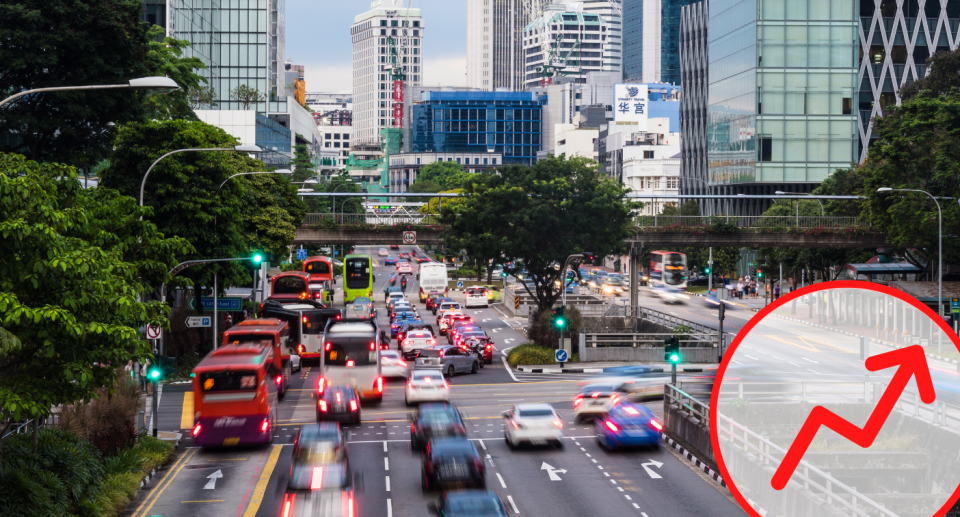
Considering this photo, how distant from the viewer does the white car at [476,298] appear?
9825cm

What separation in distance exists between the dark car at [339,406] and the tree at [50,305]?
1567 centimetres

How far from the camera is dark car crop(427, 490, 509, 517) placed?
18.9 meters

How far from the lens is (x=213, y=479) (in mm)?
27266

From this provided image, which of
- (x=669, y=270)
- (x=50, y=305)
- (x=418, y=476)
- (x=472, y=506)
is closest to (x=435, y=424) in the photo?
(x=418, y=476)

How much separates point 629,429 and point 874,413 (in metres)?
25.5

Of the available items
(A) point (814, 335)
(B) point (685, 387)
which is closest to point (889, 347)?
(A) point (814, 335)

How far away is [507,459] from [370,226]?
149 feet

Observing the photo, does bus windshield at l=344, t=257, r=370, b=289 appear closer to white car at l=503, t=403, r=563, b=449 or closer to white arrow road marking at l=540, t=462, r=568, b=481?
white car at l=503, t=403, r=563, b=449

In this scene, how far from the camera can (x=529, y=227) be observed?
63469mm

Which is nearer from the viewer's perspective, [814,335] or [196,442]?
[814,335]

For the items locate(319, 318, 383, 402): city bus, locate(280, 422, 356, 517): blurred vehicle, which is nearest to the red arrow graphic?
locate(280, 422, 356, 517): blurred vehicle

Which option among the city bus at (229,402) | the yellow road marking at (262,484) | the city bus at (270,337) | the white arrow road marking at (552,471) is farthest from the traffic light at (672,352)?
the city bus at (270,337)

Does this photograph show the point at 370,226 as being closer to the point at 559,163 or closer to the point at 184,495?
the point at 559,163

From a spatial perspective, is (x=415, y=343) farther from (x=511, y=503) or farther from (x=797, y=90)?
(x=797, y=90)
